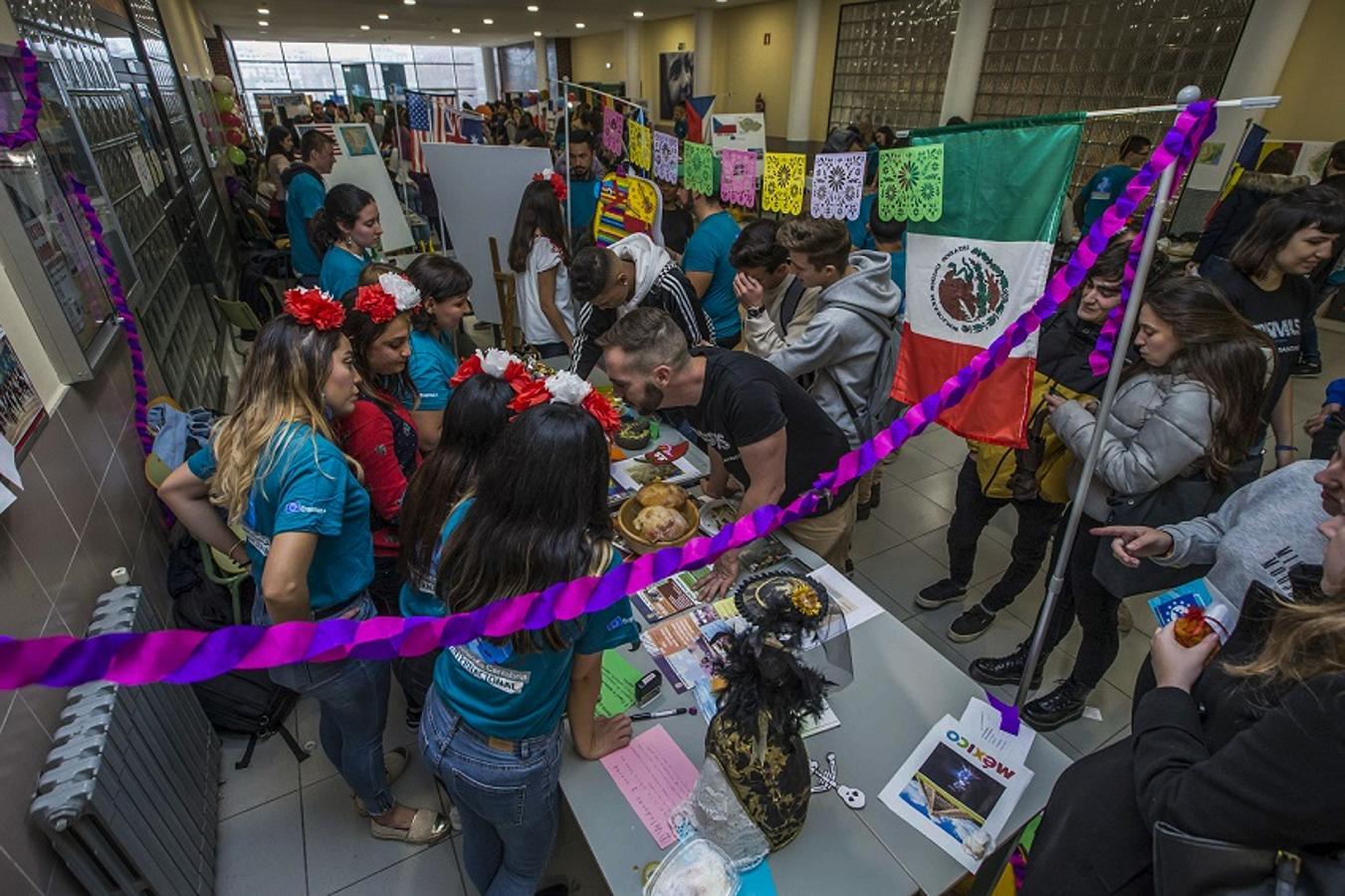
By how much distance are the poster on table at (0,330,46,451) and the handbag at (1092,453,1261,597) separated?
2.86m

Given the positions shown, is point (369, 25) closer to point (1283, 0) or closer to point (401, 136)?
point (401, 136)

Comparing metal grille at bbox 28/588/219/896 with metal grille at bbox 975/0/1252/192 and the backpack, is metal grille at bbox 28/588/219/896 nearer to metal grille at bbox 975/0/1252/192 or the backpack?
the backpack

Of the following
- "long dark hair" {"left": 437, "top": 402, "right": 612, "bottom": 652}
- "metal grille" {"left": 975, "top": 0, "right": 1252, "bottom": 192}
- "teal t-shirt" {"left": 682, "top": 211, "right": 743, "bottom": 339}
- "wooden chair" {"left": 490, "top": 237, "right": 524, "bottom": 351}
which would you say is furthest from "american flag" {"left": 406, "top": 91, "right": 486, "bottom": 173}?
"metal grille" {"left": 975, "top": 0, "right": 1252, "bottom": 192}

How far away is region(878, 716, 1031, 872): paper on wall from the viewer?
1.29m

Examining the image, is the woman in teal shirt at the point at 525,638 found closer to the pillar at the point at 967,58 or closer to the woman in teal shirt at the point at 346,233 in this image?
the woman in teal shirt at the point at 346,233

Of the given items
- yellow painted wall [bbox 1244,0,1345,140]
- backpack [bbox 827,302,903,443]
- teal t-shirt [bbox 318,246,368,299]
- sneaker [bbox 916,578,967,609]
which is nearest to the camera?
backpack [bbox 827,302,903,443]

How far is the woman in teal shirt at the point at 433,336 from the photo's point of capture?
232 centimetres

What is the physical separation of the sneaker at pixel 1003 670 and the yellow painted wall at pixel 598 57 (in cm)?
1829

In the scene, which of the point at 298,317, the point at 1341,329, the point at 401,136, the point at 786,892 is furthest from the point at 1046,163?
the point at 401,136

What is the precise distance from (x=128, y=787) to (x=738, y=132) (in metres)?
4.51

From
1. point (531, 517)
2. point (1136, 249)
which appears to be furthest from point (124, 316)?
point (1136, 249)

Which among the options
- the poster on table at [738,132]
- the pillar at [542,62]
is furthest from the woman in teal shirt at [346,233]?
the pillar at [542,62]

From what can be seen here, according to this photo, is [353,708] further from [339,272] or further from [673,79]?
[673,79]

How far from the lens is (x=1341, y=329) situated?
6230mm
